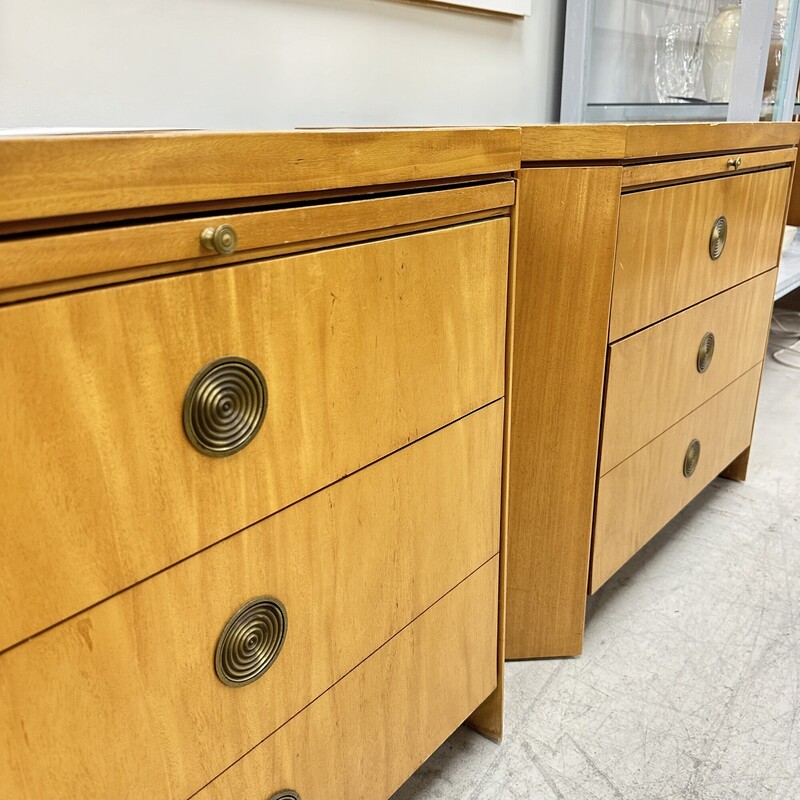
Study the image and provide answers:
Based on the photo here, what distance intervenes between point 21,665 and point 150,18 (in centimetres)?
71

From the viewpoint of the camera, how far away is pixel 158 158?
17.4 inches

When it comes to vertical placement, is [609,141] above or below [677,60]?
below

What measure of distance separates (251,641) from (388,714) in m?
0.25

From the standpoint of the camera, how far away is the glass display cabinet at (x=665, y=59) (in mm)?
1422

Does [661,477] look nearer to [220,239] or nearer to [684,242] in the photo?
[684,242]

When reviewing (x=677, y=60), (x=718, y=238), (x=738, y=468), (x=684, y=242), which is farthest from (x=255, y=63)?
(x=738, y=468)

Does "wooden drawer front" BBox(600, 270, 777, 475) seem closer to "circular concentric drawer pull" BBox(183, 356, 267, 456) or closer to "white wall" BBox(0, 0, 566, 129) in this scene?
"white wall" BBox(0, 0, 566, 129)

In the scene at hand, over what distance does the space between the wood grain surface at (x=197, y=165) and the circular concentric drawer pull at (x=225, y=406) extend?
12 cm

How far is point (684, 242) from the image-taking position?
43.6 inches

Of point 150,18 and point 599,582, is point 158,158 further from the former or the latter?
point 599,582

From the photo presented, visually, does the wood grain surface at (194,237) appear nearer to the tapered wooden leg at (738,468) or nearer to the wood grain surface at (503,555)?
the wood grain surface at (503,555)

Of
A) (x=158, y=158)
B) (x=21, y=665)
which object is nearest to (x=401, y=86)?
(x=158, y=158)

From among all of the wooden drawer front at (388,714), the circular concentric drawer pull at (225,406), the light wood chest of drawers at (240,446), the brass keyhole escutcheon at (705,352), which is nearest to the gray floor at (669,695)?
the wooden drawer front at (388,714)

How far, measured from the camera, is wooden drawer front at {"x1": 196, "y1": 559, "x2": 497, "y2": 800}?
0.65m
